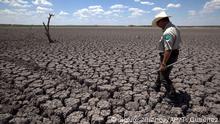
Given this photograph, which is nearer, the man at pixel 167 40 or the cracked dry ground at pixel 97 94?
the man at pixel 167 40

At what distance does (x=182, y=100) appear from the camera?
3.31 metres

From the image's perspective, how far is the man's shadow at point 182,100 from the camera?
3.07 m

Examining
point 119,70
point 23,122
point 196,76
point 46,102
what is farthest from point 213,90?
point 23,122

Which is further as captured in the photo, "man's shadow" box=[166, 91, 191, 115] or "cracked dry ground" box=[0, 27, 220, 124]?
"man's shadow" box=[166, 91, 191, 115]

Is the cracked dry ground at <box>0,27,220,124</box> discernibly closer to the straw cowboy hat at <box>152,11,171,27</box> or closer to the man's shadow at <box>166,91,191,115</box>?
the man's shadow at <box>166,91,191,115</box>

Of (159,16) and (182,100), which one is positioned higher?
(159,16)

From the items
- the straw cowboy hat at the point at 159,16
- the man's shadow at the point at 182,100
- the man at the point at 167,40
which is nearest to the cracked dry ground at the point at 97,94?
the man's shadow at the point at 182,100

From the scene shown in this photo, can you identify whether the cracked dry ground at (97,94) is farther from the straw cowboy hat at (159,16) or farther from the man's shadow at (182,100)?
the straw cowboy hat at (159,16)

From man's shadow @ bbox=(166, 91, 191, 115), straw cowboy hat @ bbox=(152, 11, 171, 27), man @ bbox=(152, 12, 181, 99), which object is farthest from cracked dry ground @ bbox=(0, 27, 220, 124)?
straw cowboy hat @ bbox=(152, 11, 171, 27)

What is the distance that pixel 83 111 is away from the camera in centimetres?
299

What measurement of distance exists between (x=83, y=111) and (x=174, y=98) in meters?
1.73

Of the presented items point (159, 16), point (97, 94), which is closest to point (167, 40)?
point (159, 16)

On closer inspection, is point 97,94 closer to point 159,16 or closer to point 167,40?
point 167,40

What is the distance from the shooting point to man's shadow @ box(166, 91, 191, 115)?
10.1 ft
